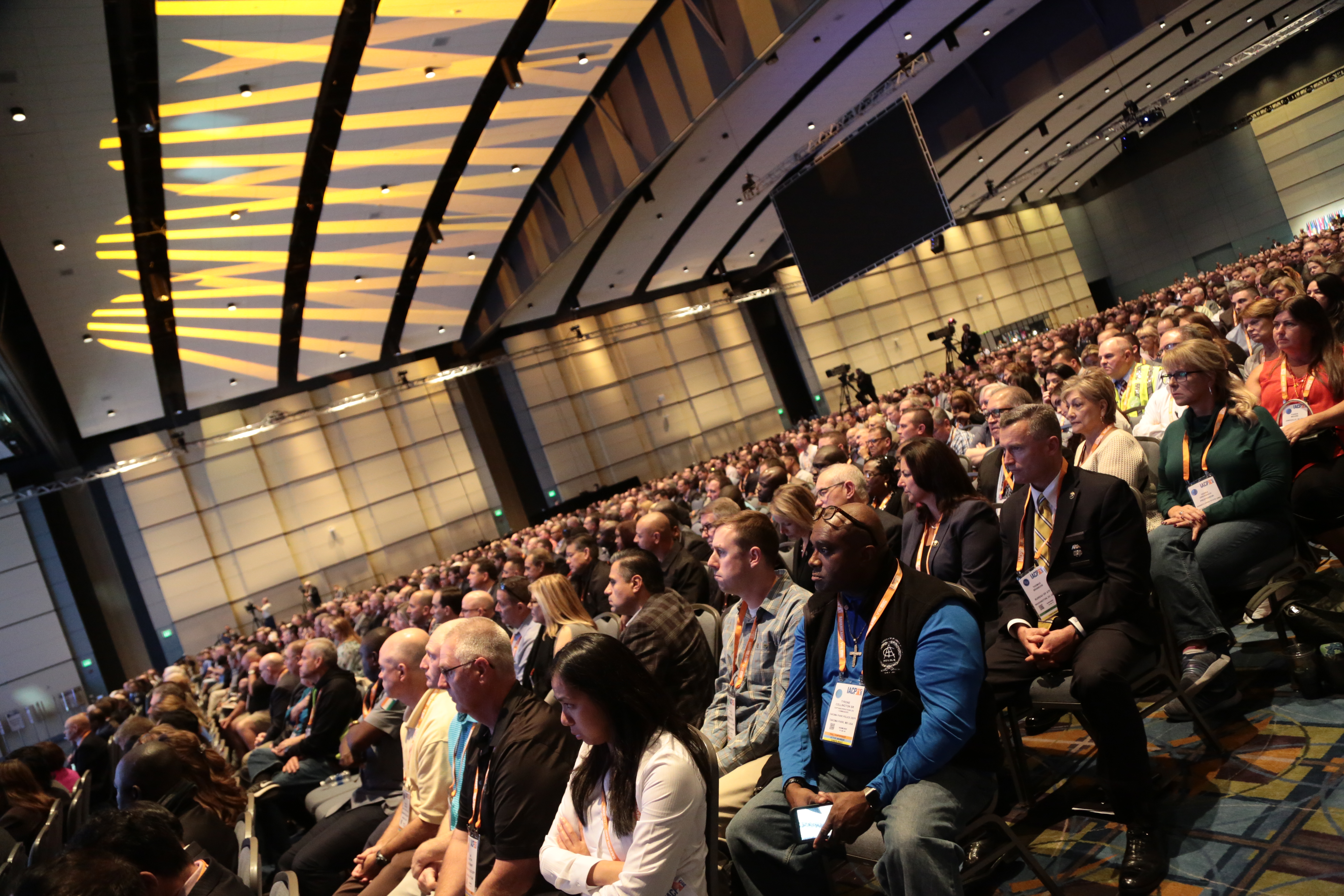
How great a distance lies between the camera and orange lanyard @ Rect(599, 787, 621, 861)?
2.03 m

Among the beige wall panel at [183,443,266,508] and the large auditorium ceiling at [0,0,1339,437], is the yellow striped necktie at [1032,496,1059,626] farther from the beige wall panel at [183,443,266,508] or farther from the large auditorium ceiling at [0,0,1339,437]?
the beige wall panel at [183,443,266,508]

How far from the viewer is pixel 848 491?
11.7 ft

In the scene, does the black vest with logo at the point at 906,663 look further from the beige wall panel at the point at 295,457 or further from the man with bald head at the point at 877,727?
the beige wall panel at the point at 295,457

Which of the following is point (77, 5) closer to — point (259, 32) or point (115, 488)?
point (259, 32)

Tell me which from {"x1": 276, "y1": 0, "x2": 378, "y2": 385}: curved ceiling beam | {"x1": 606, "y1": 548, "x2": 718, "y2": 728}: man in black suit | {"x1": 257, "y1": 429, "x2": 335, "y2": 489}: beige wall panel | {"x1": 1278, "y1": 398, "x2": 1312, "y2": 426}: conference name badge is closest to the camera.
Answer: {"x1": 606, "y1": 548, "x2": 718, "y2": 728}: man in black suit

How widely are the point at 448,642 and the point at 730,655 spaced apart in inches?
36.1

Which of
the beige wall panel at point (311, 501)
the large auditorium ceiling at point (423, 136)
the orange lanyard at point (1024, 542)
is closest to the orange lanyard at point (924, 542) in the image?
the orange lanyard at point (1024, 542)

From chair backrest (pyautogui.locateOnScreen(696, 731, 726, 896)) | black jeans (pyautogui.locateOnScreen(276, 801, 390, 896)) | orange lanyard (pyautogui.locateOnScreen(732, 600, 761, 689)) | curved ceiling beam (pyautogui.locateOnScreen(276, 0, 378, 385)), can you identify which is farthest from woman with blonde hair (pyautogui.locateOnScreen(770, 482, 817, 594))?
curved ceiling beam (pyautogui.locateOnScreen(276, 0, 378, 385))

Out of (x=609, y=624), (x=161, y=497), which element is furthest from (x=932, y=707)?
(x=161, y=497)

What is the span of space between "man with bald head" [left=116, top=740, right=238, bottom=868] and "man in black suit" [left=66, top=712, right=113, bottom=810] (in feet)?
10.0

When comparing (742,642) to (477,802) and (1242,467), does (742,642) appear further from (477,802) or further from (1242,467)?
(1242,467)

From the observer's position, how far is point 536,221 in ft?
53.5

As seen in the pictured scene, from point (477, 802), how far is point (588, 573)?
10.8ft

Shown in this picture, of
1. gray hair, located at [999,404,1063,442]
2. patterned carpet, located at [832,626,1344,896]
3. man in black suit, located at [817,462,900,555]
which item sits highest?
gray hair, located at [999,404,1063,442]
